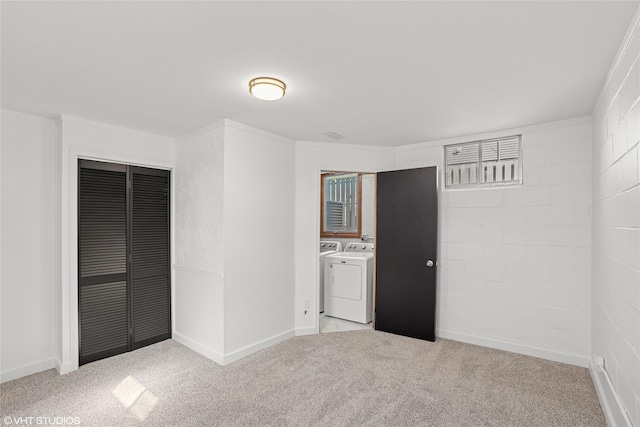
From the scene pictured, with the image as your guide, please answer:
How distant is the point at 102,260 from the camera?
129 inches

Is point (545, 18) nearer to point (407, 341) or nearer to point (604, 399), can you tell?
point (604, 399)

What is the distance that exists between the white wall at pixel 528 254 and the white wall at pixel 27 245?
3.97 m

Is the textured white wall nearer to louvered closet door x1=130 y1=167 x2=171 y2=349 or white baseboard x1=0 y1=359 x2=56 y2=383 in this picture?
louvered closet door x1=130 y1=167 x2=171 y2=349

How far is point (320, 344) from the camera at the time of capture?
3.65m

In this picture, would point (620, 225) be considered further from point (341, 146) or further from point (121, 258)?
point (121, 258)

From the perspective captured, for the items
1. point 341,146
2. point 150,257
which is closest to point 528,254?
point 341,146

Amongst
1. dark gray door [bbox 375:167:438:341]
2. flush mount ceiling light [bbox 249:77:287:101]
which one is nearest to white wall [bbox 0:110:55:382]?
flush mount ceiling light [bbox 249:77:287:101]

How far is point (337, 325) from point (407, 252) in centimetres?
134

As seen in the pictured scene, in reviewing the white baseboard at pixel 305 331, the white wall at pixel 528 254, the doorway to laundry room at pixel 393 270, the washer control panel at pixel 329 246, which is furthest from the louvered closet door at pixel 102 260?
the white wall at pixel 528 254

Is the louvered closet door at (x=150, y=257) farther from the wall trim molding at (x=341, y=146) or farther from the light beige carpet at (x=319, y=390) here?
the wall trim molding at (x=341, y=146)

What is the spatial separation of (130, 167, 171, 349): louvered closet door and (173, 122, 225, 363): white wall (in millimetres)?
135

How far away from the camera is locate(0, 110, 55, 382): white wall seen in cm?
282

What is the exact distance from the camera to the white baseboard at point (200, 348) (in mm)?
3182

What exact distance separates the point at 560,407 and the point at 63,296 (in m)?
4.10
